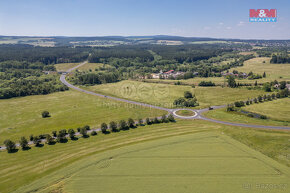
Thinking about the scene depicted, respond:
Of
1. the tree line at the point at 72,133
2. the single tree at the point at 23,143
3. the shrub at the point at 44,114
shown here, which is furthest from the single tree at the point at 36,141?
the shrub at the point at 44,114

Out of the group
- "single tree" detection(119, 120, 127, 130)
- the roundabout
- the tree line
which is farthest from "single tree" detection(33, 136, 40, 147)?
the roundabout

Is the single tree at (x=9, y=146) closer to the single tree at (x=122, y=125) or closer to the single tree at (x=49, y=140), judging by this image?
the single tree at (x=49, y=140)

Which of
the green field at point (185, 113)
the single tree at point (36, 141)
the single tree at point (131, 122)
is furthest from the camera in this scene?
the green field at point (185, 113)

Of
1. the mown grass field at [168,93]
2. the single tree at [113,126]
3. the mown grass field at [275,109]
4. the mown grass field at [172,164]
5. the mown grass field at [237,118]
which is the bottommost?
the mown grass field at [172,164]

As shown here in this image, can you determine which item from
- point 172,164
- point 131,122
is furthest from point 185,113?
point 172,164

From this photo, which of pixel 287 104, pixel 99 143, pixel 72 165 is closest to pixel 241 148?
pixel 99 143

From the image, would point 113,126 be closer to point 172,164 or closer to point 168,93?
point 172,164

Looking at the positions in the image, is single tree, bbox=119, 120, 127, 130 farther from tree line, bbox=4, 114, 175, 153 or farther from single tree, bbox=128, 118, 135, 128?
single tree, bbox=128, 118, 135, 128
